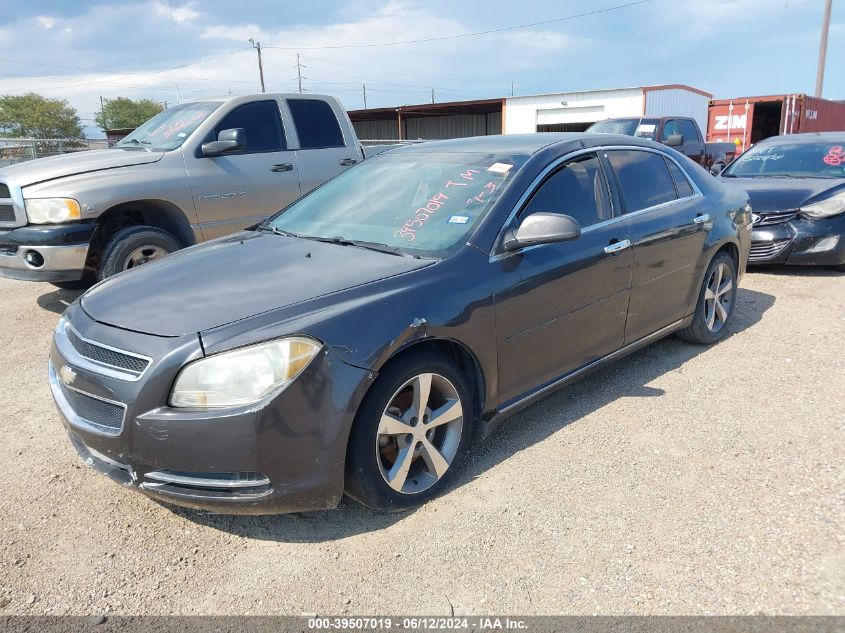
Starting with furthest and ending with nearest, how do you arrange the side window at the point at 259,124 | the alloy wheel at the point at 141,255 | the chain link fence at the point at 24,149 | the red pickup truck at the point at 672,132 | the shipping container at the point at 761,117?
the shipping container at the point at 761,117 < the chain link fence at the point at 24,149 < the red pickup truck at the point at 672,132 < the side window at the point at 259,124 < the alloy wheel at the point at 141,255

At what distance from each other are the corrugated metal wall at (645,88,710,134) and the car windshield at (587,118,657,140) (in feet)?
44.1

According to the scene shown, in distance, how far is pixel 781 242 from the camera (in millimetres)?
7184

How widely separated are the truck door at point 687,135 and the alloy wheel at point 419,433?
39.8ft

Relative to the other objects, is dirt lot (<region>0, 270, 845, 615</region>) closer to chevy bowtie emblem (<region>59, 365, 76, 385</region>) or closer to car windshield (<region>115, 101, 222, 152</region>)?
chevy bowtie emblem (<region>59, 365, 76, 385</region>)

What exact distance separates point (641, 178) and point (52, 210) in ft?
15.2

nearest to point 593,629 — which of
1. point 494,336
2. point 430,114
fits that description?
point 494,336

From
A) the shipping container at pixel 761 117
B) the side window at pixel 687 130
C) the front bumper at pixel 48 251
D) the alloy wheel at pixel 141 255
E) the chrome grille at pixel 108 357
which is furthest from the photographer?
the shipping container at pixel 761 117

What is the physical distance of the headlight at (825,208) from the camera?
705 centimetres

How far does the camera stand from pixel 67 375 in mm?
2766

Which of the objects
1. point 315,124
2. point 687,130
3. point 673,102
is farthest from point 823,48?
point 315,124

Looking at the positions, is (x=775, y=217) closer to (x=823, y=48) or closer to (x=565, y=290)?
(x=565, y=290)

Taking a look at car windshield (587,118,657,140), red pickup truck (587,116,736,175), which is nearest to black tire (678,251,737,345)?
red pickup truck (587,116,736,175)

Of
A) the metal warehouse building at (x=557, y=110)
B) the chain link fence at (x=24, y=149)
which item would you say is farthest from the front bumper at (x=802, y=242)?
the metal warehouse building at (x=557, y=110)

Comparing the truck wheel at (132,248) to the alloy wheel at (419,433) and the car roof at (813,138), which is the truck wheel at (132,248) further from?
the car roof at (813,138)
